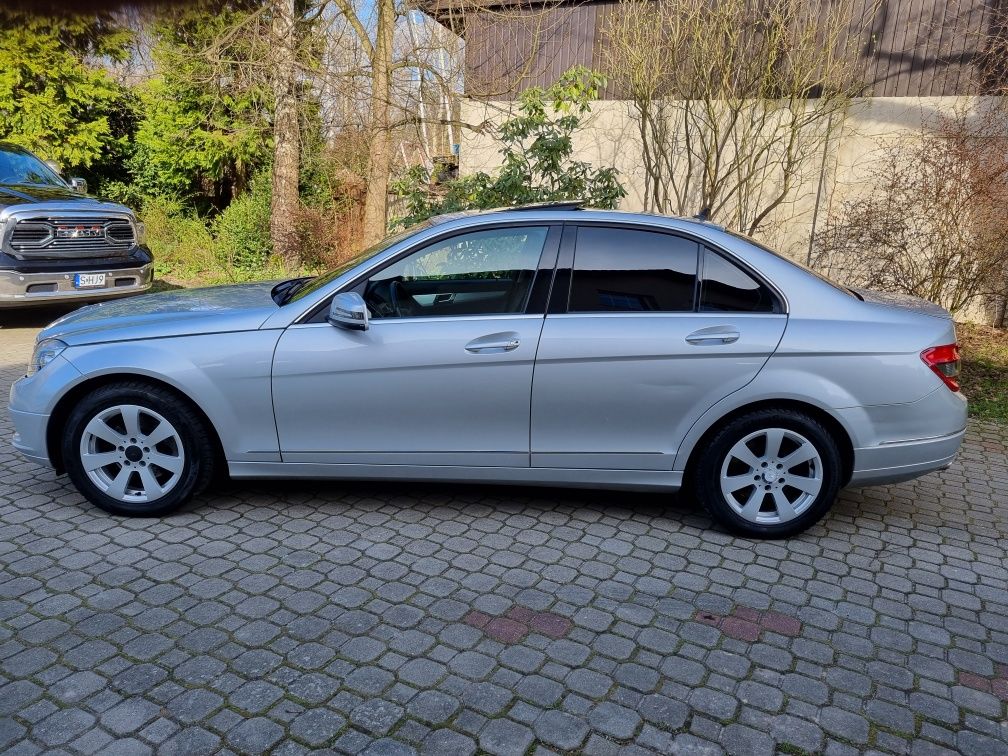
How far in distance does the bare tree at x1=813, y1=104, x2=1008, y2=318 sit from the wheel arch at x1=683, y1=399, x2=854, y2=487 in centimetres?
535

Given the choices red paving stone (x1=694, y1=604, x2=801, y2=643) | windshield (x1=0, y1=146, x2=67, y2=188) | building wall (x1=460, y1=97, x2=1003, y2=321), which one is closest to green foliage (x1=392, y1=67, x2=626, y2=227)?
building wall (x1=460, y1=97, x2=1003, y2=321)

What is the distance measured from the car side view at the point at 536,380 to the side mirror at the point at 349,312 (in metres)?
0.02

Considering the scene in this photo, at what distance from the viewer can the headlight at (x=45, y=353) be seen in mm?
4312

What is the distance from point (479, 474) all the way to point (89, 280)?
7111 mm

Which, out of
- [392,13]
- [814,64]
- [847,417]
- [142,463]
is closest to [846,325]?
[847,417]

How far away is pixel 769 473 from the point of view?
4188mm

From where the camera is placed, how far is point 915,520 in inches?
185

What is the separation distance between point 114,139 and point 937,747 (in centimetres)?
1655

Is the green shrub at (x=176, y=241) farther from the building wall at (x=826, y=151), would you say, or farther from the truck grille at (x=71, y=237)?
the building wall at (x=826, y=151)

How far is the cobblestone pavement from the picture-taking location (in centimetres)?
276

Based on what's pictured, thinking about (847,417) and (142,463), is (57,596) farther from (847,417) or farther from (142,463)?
(847,417)

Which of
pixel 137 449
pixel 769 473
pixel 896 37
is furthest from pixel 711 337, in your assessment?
pixel 896 37

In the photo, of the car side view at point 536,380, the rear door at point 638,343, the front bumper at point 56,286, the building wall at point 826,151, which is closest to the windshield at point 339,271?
the car side view at point 536,380

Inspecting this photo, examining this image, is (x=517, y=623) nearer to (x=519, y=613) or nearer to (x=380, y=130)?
(x=519, y=613)
